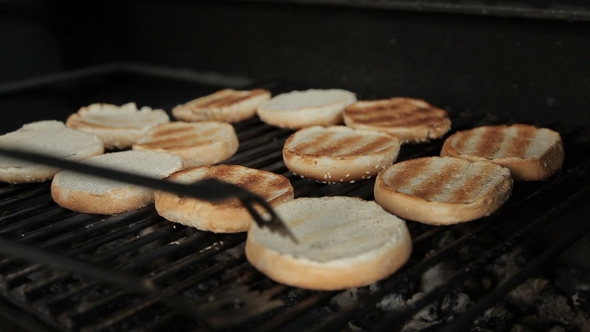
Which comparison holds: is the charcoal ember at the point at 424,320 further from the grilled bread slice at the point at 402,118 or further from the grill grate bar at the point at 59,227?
the grill grate bar at the point at 59,227

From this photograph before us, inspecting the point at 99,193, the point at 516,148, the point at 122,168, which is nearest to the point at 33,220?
the point at 99,193

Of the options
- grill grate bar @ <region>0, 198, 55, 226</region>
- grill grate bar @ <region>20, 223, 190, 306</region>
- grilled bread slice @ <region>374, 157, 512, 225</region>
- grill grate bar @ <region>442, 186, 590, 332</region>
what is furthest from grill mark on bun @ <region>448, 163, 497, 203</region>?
grill grate bar @ <region>0, 198, 55, 226</region>

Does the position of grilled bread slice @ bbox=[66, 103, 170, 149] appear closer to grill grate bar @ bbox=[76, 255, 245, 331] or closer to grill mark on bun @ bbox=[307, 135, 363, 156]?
grill mark on bun @ bbox=[307, 135, 363, 156]

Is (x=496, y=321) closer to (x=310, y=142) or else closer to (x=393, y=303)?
(x=393, y=303)

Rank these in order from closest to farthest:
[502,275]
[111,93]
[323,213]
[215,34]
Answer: [323,213], [502,275], [215,34], [111,93]

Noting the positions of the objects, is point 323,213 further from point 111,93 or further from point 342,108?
point 111,93

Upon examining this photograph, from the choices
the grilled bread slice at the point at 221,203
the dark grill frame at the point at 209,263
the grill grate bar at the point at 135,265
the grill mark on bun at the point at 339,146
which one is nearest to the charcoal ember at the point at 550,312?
the dark grill frame at the point at 209,263

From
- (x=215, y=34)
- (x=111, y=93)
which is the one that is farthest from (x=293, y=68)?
(x=111, y=93)
